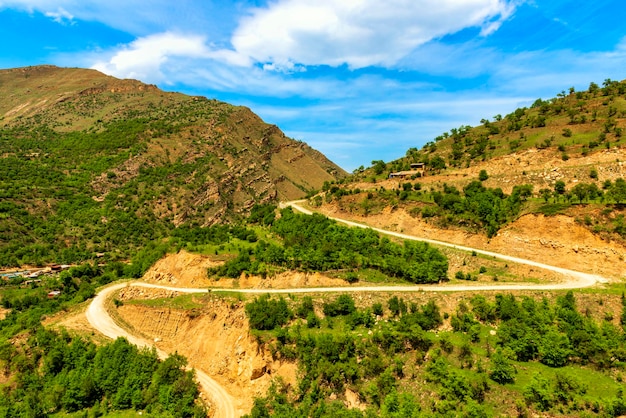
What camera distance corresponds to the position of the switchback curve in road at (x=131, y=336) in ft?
90.0

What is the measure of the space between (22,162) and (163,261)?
68.1m

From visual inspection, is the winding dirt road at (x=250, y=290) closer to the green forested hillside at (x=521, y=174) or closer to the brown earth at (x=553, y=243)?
the brown earth at (x=553, y=243)

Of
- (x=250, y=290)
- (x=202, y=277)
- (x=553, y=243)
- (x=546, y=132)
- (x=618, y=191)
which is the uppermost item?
(x=546, y=132)

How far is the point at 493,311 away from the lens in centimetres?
2748

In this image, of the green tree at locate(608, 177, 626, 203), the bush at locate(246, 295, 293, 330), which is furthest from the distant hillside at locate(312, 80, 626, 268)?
the bush at locate(246, 295, 293, 330)

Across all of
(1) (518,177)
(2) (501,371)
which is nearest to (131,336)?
(2) (501,371)

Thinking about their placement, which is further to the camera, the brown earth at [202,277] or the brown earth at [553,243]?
the brown earth at [202,277]

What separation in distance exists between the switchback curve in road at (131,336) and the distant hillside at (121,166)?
26.6 meters

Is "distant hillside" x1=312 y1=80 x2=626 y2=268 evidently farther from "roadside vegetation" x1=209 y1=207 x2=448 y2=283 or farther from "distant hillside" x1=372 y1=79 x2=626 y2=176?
"roadside vegetation" x1=209 y1=207 x2=448 y2=283

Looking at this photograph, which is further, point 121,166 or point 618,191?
point 121,166

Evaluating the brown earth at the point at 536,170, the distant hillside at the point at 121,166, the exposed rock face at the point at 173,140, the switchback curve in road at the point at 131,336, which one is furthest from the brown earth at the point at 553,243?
the exposed rock face at the point at 173,140

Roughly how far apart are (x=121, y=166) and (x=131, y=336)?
213 feet

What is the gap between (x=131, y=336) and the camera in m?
34.9

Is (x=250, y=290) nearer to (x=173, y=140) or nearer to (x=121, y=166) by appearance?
(x=121, y=166)
